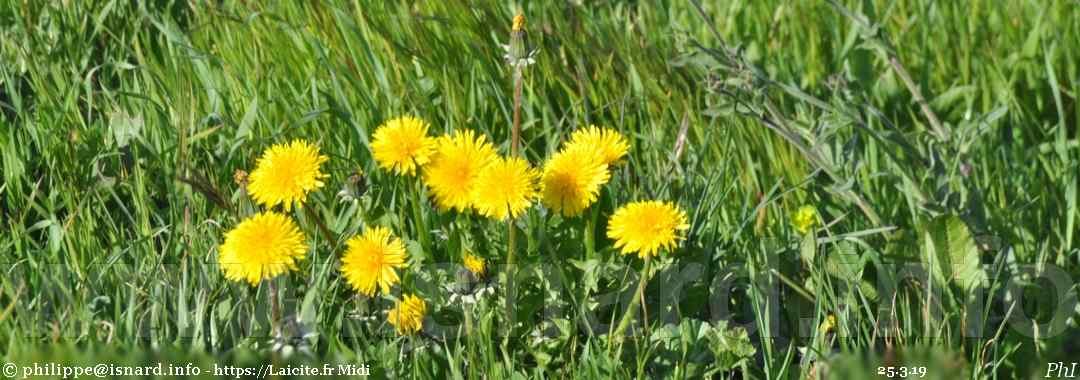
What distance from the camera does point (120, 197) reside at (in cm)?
277

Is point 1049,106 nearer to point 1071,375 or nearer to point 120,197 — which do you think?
point 1071,375

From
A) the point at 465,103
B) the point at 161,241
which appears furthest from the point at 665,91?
the point at 161,241

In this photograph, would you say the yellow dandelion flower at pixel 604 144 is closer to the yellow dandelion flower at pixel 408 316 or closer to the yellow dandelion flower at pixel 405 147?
the yellow dandelion flower at pixel 405 147

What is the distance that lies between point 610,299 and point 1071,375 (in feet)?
2.39

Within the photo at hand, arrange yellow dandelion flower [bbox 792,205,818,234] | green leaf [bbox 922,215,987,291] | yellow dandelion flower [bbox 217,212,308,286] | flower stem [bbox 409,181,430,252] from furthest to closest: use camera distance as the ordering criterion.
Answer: yellow dandelion flower [bbox 792,205,818,234] < green leaf [bbox 922,215,987,291] < flower stem [bbox 409,181,430,252] < yellow dandelion flower [bbox 217,212,308,286]

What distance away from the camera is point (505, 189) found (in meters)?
2.21

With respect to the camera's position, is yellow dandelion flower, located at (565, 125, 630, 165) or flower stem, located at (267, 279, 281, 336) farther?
yellow dandelion flower, located at (565, 125, 630, 165)

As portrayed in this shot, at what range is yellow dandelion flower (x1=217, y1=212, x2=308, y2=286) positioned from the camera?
2080 millimetres

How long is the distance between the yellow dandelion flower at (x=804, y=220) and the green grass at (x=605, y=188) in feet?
0.14

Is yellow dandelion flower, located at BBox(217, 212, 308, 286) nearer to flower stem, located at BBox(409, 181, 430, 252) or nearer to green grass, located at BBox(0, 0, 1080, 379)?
green grass, located at BBox(0, 0, 1080, 379)

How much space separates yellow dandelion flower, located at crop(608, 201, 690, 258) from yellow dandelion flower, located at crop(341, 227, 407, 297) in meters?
0.34

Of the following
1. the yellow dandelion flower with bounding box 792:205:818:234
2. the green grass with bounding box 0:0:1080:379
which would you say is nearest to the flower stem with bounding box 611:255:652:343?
the green grass with bounding box 0:0:1080:379

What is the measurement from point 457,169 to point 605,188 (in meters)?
0.36

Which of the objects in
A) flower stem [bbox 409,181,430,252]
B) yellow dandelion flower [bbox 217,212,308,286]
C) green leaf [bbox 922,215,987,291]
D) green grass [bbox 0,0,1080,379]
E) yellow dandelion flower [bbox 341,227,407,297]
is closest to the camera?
yellow dandelion flower [bbox 217,212,308,286]
